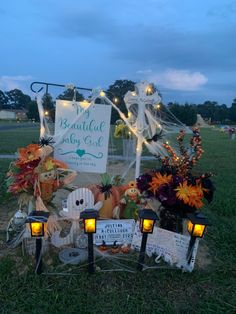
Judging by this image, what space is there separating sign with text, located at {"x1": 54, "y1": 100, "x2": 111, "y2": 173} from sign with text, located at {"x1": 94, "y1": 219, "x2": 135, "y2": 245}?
2.99 ft

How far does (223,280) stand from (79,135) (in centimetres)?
241

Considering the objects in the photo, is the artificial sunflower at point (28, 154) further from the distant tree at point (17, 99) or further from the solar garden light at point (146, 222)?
the distant tree at point (17, 99)

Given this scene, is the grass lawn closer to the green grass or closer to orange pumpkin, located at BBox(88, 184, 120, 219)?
orange pumpkin, located at BBox(88, 184, 120, 219)

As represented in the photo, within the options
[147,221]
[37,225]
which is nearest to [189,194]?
[147,221]

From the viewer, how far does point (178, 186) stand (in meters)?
3.37

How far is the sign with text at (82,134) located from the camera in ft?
13.8

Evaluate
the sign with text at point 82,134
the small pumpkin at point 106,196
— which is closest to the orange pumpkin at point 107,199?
the small pumpkin at point 106,196

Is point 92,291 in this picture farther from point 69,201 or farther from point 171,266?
point 69,201

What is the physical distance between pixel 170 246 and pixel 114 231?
2.21ft

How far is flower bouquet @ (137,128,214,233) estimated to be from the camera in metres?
3.33

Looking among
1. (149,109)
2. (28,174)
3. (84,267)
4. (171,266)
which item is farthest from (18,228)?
(149,109)

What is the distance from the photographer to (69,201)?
11.9ft

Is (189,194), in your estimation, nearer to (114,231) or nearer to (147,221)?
(147,221)

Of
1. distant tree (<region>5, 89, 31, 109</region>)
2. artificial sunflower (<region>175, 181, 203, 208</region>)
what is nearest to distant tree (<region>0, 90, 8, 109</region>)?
distant tree (<region>5, 89, 31, 109</region>)
